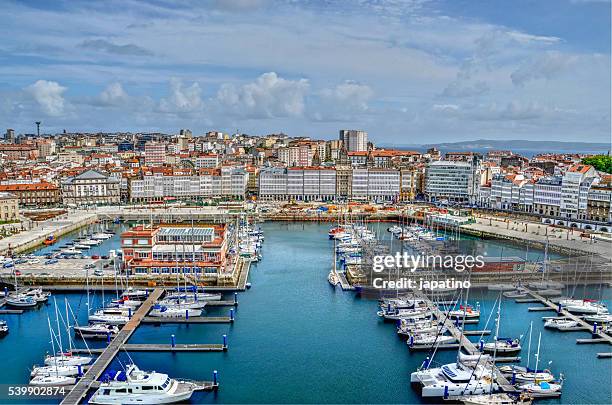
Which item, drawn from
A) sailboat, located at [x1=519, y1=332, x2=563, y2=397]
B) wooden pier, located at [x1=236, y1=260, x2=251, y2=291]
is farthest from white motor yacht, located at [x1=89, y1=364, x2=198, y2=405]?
wooden pier, located at [x1=236, y1=260, x2=251, y2=291]

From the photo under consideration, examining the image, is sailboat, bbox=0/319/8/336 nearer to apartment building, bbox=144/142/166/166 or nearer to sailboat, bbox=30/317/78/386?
sailboat, bbox=30/317/78/386

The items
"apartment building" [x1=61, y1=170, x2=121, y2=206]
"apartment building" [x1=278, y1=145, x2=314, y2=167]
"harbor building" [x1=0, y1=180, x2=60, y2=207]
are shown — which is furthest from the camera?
"apartment building" [x1=278, y1=145, x2=314, y2=167]

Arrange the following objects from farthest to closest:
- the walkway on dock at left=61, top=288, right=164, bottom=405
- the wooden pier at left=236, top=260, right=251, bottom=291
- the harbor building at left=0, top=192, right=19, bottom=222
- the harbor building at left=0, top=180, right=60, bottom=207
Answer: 1. the harbor building at left=0, top=180, right=60, bottom=207
2. the harbor building at left=0, top=192, right=19, bottom=222
3. the wooden pier at left=236, top=260, right=251, bottom=291
4. the walkway on dock at left=61, top=288, right=164, bottom=405

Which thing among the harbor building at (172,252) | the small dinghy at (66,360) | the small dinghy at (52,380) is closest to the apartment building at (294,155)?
the harbor building at (172,252)

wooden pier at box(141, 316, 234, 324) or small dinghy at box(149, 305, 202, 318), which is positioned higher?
small dinghy at box(149, 305, 202, 318)

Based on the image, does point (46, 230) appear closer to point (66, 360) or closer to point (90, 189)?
point (90, 189)

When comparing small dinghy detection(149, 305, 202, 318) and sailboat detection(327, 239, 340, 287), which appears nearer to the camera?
small dinghy detection(149, 305, 202, 318)

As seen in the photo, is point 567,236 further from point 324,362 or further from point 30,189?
point 30,189

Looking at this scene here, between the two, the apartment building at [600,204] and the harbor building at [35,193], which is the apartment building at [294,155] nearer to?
the harbor building at [35,193]
